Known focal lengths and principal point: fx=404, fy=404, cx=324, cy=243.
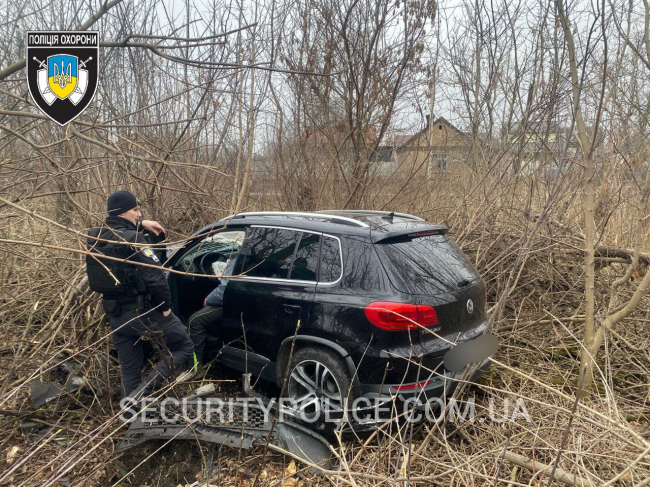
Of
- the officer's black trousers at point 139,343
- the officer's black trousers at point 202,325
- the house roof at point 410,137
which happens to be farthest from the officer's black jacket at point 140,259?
the house roof at point 410,137

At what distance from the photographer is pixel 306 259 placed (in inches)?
128

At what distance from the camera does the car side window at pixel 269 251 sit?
337 centimetres

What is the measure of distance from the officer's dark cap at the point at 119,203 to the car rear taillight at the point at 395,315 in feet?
7.22

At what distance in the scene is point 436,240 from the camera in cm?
334

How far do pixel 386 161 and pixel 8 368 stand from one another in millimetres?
6763

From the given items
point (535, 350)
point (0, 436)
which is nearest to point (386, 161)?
point (535, 350)

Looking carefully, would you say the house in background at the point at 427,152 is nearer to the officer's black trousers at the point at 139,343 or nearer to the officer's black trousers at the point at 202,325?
the officer's black trousers at the point at 202,325

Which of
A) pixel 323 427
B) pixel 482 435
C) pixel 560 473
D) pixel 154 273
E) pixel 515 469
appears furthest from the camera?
pixel 154 273

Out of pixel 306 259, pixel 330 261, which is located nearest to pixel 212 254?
pixel 306 259

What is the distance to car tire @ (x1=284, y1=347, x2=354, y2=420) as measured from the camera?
9.69 ft

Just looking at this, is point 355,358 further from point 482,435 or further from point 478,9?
point 478,9

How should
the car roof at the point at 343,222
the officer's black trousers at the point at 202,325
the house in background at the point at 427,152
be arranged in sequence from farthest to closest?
the house in background at the point at 427,152 < the officer's black trousers at the point at 202,325 < the car roof at the point at 343,222

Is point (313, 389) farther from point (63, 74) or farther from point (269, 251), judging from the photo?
point (63, 74)

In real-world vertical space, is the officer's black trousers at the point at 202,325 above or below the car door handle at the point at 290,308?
below
